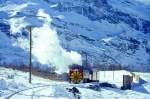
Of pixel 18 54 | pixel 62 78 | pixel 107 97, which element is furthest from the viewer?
pixel 18 54

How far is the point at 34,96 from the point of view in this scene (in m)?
33.4

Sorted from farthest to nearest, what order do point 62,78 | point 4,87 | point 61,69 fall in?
point 61,69
point 62,78
point 4,87

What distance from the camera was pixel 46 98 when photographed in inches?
Answer: 1287

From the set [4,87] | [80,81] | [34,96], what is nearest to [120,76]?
[80,81]

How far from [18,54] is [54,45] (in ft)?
302

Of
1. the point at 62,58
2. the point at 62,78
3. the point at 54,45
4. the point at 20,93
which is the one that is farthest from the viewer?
the point at 54,45

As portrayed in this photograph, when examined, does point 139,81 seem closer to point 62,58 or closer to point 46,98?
point 62,58

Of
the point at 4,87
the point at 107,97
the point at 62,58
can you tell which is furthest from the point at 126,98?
the point at 62,58

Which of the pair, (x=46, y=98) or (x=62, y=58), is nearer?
(x=46, y=98)

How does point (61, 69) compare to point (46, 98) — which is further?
point (61, 69)

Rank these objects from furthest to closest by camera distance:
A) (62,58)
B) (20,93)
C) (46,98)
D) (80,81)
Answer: (62,58) < (80,81) < (20,93) < (46,98)

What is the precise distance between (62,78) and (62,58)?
16.9 metres

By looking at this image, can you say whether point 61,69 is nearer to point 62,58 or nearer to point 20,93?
point 62,58

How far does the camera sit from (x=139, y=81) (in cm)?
7006
